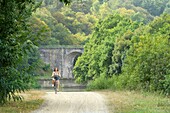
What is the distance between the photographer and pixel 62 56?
91875mm

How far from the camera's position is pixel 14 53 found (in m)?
16.2

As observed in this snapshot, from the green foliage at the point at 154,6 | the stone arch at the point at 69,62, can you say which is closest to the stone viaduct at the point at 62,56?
the stone arch at the point at 69,62

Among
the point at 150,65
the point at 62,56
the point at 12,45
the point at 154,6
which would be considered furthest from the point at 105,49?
the point at 154,6

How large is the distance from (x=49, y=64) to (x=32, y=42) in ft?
233

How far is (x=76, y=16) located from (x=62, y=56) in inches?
728

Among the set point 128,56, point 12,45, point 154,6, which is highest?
point 154,6

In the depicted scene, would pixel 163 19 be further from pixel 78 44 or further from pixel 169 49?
pixel 78 44

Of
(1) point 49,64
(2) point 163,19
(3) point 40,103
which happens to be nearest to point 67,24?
(1) point 49,64

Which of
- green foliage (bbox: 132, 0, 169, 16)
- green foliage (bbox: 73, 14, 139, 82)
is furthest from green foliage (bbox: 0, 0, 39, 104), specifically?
green foliage (bbox: 132, 0, 169, 16)

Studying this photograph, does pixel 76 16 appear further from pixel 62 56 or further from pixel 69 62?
pixel 62 56

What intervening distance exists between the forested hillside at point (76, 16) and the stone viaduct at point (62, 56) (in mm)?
1441

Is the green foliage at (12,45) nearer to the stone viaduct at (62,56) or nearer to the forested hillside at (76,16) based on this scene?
the forested hillside at (76,16)

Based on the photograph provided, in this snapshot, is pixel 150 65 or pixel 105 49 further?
pixel 105 49

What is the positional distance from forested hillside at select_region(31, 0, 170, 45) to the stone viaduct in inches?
56.7
